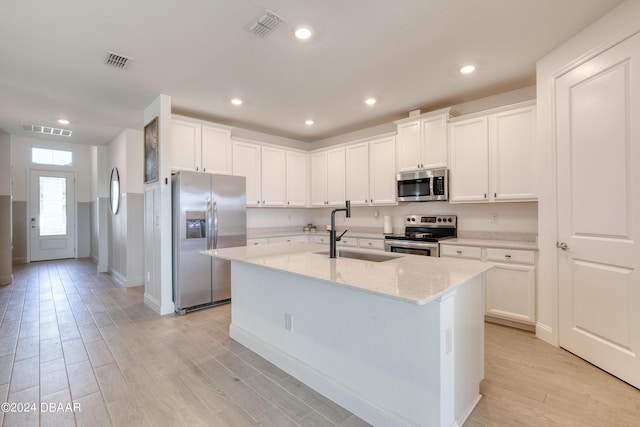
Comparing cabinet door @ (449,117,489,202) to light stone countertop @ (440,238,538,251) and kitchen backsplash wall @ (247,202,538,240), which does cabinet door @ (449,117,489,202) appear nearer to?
kitchen backsplash wall @ (247,202,538,240)

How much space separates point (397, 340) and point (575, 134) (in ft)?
7.93

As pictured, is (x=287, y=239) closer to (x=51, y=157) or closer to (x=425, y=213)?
(x=425, y=213)

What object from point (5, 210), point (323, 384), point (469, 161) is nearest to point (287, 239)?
point (469, 161)

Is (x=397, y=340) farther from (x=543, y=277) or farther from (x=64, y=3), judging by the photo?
(x=64, y=3)

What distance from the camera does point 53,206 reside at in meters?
7.52

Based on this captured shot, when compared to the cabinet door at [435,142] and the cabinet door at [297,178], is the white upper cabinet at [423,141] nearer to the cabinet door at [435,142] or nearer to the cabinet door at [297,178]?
the cabinet door at [435,142]

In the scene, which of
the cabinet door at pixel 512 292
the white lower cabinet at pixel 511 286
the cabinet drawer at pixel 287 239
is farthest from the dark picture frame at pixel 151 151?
the cabinet door at pixel 512 292

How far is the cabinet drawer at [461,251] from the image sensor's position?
3.39 metres

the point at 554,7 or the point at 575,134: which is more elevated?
the point at 554,7

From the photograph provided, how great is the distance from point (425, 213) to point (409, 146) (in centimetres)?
101

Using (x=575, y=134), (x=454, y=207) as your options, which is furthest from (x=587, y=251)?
(x=454, y=207)

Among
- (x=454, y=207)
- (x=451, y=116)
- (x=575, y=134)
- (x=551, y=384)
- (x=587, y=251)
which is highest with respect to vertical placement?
(x=451, y=116)

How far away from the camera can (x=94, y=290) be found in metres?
4.81

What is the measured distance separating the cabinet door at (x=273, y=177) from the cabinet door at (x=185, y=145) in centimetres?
119
